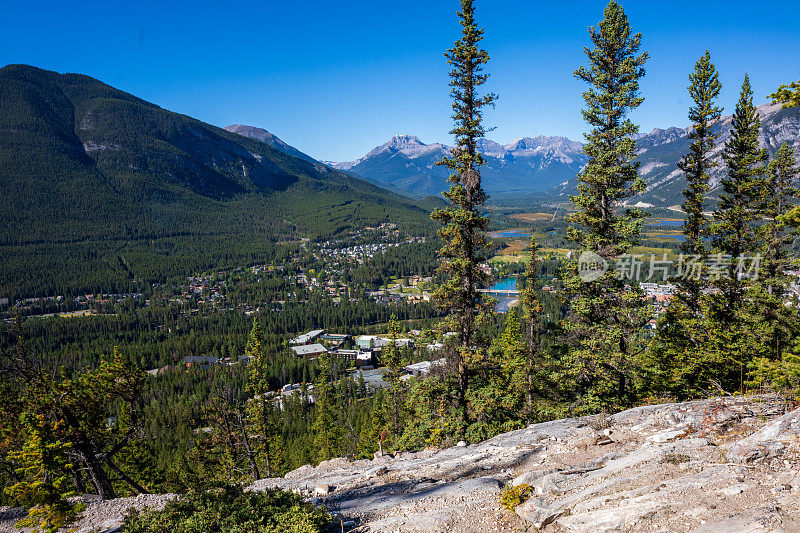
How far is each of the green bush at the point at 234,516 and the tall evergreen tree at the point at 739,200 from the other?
1831cm

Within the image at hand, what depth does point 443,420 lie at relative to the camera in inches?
617

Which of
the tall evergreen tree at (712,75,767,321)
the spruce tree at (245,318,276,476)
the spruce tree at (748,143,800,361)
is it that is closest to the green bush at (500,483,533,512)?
the spruce tree at (748,143,800,361)

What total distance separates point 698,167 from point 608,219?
5.71m

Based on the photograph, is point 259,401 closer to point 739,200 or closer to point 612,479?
point 612,479

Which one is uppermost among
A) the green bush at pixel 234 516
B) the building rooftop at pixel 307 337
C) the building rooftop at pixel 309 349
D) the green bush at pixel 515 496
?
the green bush at pixel 515 496

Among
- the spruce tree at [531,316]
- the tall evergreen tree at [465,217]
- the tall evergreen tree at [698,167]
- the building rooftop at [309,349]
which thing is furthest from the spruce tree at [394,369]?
the building rooftop at [309,349]

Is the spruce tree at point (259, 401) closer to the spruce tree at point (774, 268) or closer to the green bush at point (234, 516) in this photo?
the green bush at point (234, 516)

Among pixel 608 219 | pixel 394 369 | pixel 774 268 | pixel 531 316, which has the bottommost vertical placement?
pixel 394 369

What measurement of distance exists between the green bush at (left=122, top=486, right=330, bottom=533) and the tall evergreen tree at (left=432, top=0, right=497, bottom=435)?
870cm

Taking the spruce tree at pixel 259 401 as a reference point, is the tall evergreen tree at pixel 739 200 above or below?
above

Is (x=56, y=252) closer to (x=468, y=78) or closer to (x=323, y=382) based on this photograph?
(x=323, y=382)

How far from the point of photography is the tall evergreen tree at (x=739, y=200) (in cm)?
1655

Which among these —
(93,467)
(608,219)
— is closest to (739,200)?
(608,219)

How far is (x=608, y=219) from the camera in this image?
1541 centimetres
